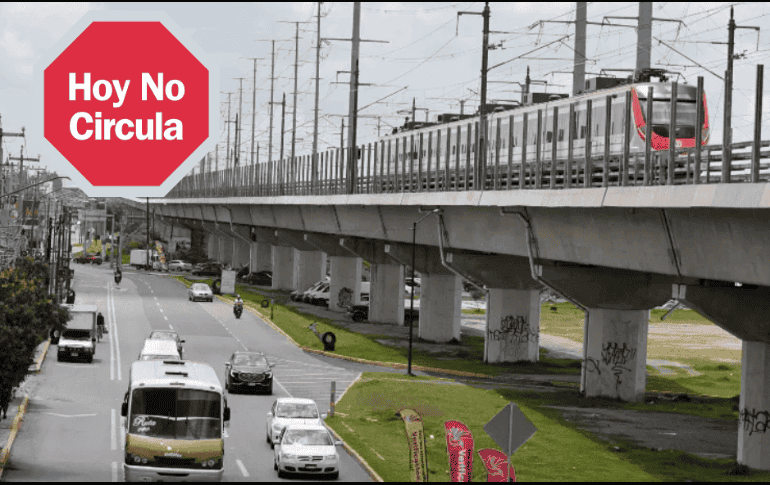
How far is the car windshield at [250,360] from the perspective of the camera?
43.2 metres

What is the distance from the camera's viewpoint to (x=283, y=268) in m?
111

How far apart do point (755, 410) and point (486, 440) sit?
8422 mm

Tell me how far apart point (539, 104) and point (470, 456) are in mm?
25403

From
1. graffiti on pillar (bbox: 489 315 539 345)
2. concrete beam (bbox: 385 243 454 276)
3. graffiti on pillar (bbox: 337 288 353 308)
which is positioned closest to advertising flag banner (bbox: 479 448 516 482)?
graffiti on pillar (bbox: 489 315 539 345)

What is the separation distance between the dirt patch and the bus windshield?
1480cm

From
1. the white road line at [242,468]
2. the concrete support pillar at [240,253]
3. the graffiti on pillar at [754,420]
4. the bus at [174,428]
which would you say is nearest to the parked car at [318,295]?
the concrete support pillar at [240,253]

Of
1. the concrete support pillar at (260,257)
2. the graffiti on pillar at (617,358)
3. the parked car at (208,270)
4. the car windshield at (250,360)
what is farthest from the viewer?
the parked car at (208,270)

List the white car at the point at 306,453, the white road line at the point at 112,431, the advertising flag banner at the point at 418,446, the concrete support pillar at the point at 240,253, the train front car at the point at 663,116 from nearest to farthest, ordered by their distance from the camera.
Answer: the advertising flag banner at the point at 418,446 < the white car at the point at 306,453 < the white road line at the point at 112,431 < the train front car at the point at 663,116 < the concrete support pillar at the point at 240,253

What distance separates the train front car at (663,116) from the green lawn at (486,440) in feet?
33.3

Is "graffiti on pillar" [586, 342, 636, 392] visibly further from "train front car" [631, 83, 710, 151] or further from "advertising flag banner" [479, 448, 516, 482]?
"advertising flag banner" [479, 448, 516, 482]

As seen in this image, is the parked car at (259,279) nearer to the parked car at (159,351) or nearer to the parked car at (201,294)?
the parked car at (201,294)

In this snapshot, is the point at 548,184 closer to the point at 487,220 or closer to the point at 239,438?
the point at 487,220

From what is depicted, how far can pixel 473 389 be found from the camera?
4522 centimetres

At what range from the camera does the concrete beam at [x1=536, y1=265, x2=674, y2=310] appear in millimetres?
43500
